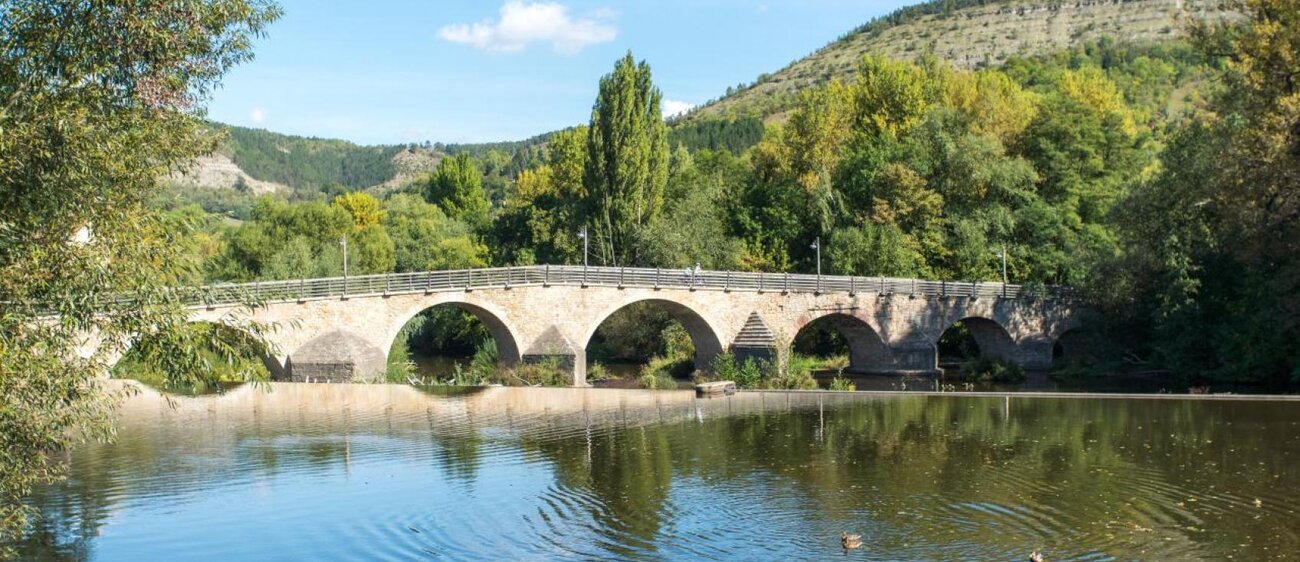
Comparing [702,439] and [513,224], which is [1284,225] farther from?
[513,224]

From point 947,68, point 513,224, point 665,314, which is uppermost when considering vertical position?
point 947,68

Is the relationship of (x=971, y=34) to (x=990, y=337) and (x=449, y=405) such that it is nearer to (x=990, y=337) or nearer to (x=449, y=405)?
(x=990, y=337)

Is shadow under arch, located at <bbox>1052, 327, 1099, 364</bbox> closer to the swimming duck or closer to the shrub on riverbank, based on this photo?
the shrub on riverbank

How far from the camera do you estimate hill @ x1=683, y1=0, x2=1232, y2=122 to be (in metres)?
144

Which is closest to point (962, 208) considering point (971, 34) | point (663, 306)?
point (663, 306)

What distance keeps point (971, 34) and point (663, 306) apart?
120916 millimetres

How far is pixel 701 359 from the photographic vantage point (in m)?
47.8

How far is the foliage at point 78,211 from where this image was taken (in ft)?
41.3

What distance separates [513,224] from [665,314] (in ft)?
52.9

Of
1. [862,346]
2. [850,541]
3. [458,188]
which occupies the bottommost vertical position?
[850,541]

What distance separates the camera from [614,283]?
4419 centimetres

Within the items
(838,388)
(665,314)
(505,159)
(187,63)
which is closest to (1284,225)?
(838,388)

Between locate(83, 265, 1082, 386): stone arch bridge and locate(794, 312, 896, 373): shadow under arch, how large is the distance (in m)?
0.06

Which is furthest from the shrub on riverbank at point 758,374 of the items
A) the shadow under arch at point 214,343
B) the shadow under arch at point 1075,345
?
the shadow under arch at point 214,343
